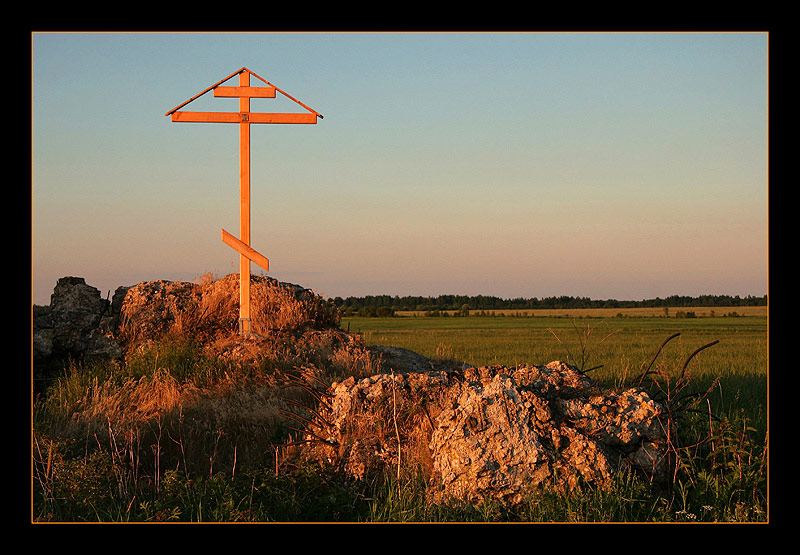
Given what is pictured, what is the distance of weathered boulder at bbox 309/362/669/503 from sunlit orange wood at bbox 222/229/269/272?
4.19 metres

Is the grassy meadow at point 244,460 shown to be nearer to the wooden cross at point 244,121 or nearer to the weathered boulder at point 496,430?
the weathered boulder at point 496,430

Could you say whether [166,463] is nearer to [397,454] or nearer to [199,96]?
[397,454]

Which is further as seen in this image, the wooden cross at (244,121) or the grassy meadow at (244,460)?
the wooden cross at (244,121)

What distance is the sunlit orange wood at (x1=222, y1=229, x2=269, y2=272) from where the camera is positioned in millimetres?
10047

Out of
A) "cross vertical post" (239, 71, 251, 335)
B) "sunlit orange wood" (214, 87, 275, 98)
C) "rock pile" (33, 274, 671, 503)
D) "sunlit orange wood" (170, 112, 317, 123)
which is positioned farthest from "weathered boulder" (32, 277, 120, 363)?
"rock pile" (33, 274, 671, 503)

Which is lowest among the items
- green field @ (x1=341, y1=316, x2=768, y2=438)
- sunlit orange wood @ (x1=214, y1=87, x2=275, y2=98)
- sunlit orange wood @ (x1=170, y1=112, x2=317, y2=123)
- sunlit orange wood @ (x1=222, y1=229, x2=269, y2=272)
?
green field @ (x1=341, y1=316, x2=768, y2=438)

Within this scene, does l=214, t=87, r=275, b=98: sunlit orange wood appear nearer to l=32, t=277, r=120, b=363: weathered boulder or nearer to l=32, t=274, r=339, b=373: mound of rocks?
l=32, t=274, r=339, b=373: mound of rocks

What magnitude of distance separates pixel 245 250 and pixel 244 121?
1992 millimetres

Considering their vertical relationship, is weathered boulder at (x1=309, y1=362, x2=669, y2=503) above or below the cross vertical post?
below

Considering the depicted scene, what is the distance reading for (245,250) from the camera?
10102 mm

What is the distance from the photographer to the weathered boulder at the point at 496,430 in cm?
509

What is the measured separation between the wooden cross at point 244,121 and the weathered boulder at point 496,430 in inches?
173

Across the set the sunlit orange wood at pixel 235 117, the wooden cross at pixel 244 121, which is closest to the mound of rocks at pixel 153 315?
the wooden cross at pixel 244 121

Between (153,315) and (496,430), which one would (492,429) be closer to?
(496,430)
